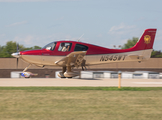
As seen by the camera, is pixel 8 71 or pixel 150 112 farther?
pixel 8 71

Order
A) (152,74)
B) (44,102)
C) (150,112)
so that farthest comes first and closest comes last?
(152,74), (44,102), (150,112)

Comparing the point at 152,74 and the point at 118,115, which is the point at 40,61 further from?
the point at 118,115

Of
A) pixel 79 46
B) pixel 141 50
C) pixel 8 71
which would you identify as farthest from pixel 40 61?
pixel 8 71

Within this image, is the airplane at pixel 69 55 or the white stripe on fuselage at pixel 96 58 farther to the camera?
the white stripe on fuselage at pixel 96 58

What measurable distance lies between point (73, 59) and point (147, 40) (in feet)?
20.6

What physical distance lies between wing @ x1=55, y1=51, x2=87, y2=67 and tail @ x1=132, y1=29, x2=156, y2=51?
15.4 feet

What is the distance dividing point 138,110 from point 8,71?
26.0m

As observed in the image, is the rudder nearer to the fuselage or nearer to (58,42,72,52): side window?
the fuselage

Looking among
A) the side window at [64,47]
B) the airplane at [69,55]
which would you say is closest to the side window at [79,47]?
the airplane at [69,55]

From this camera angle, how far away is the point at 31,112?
5891 millimetres

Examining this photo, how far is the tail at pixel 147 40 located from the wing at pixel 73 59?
4.70 meters

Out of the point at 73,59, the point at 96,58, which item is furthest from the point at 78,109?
the point at 96,58

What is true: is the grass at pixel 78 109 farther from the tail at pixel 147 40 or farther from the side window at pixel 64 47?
→ the tail at pixel 147 40

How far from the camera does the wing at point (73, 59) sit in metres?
15.5
